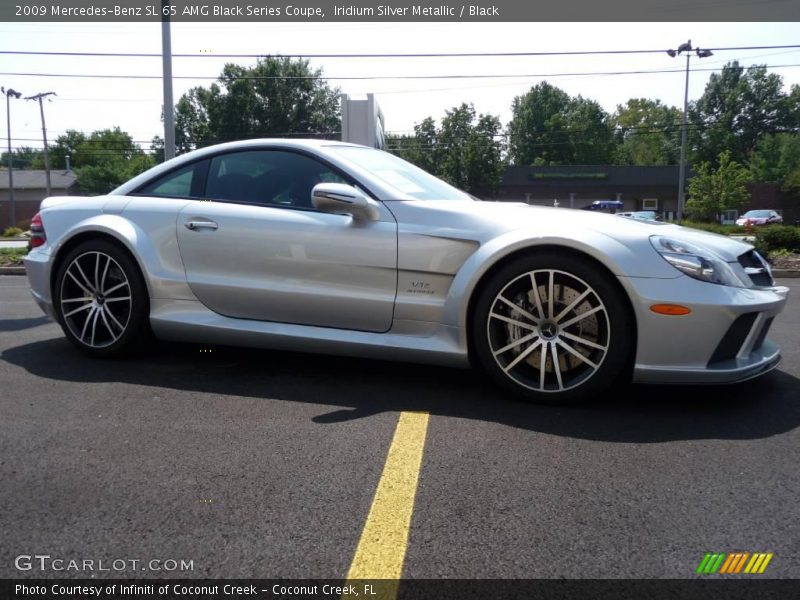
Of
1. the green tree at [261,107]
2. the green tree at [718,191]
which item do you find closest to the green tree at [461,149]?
the green tree at [261,107]

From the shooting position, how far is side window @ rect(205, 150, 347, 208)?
402 centimetres

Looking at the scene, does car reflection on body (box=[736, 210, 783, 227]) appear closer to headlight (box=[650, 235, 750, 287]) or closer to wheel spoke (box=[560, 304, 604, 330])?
headlight (box=[650, 235, 750, 287])

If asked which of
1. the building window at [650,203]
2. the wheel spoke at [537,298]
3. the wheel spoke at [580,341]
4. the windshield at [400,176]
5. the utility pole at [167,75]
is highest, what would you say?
the utility pole at [167,75]

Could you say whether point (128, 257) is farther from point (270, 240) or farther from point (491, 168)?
point (491, 168)

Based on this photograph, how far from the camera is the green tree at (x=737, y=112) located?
84438 millimetres

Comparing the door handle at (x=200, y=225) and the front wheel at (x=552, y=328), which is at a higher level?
the door handle at (x=200, y=225)

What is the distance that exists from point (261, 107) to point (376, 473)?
187 feet

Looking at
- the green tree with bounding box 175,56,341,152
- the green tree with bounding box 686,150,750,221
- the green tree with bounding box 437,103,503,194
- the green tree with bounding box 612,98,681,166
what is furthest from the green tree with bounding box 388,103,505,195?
the green tree with bounding box 612,98,681,166

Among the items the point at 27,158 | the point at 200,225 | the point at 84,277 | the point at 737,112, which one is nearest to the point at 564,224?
the point at 200,225

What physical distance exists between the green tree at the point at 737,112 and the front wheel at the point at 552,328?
295 ft

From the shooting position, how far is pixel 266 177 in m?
4.14

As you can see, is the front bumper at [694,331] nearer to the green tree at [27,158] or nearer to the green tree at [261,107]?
the green tree at [261,107]

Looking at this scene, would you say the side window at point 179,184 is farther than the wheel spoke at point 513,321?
Yes

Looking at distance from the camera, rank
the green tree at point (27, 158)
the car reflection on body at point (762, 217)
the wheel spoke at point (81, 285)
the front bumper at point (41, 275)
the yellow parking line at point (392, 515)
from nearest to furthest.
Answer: the yellow parking line at point (392, 515) → the wheel spoke at point (81, 285) → the front bumper at point (41, 275) → the car reflection on body at point (762, 217) → the green tree at point (27, 158)
